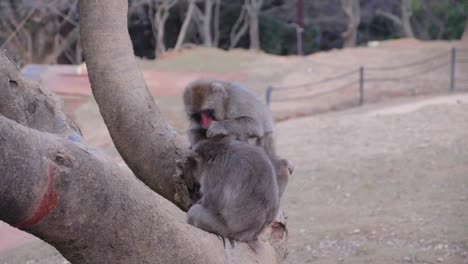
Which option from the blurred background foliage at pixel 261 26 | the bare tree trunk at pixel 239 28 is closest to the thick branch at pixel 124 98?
the blurred background foliage at pixel 261 26

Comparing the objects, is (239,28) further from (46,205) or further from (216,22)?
(46,205)

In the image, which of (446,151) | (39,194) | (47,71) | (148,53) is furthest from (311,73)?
(39,194)

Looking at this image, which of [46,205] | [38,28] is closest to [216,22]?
[38,28]

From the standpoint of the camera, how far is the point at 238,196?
3.12 m

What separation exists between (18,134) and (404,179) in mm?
7098

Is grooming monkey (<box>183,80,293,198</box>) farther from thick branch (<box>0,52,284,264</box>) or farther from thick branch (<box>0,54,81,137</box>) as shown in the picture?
thick branch (<box>0,52,284,264</box>)

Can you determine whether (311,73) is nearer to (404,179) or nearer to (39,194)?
(404,179)

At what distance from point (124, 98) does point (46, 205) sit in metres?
1.33

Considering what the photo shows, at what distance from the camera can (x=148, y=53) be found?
32.1m

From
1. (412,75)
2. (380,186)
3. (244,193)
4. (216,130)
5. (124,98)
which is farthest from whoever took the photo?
(412,75)

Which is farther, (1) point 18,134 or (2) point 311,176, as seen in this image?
(2) point 311,176

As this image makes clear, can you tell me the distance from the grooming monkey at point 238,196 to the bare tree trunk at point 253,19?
1073 inches

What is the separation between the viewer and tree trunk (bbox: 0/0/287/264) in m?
1.99

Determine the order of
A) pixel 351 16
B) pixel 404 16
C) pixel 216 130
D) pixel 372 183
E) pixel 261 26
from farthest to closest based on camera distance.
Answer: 1. pixel 261 26
2. pixel 404 16
3. pixel 351 16
4. pixel 372 183
5. pixel 216 130
